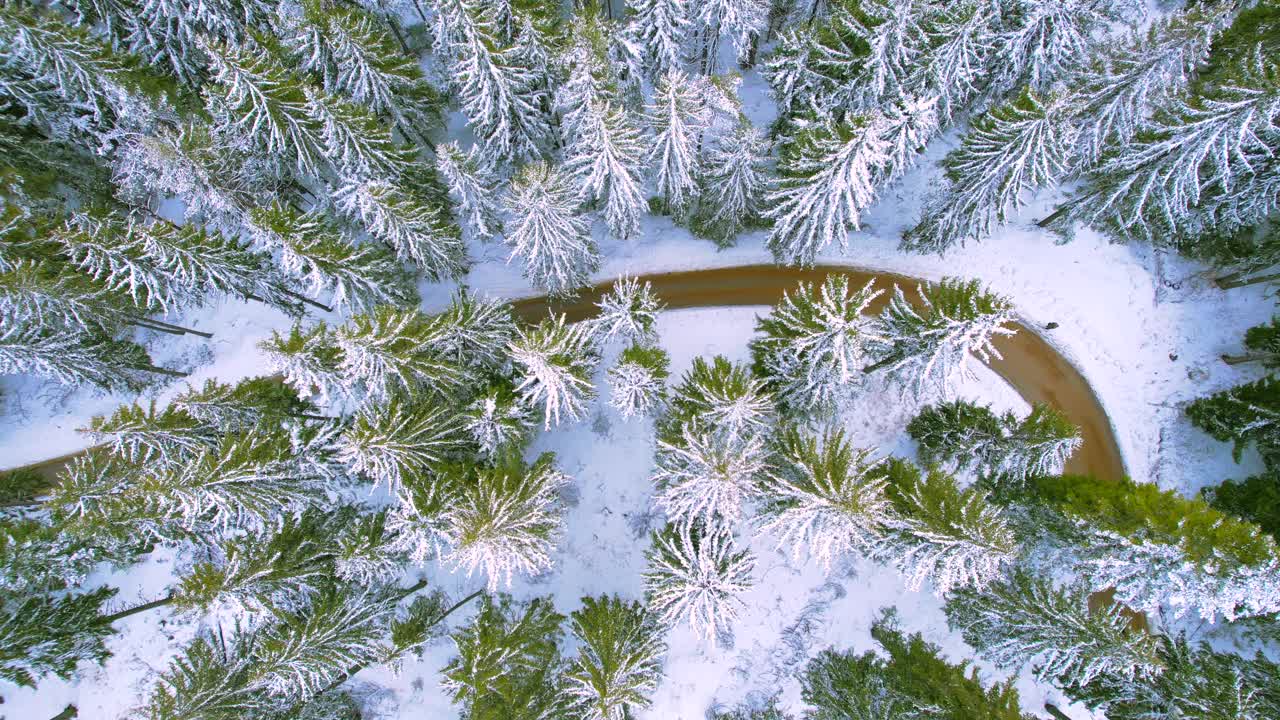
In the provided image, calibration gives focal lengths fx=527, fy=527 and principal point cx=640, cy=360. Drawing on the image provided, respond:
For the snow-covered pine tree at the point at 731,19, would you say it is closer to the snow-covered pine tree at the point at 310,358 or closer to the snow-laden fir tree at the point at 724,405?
the snow-laden fir tree at the point at 724,405

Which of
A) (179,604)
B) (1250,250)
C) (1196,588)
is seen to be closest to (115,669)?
(179,604)

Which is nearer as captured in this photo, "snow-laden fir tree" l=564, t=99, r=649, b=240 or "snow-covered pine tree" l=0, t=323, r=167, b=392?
"snow-laden fir tree" l=564, t=99, r=649, b=240

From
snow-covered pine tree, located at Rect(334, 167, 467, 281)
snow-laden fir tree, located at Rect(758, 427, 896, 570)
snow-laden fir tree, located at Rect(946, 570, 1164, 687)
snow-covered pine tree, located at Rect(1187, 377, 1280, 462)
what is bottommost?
snow-laden fir tree, located at Rect(946, 570, 1164, 687)

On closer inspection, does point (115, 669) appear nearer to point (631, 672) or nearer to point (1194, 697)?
point (631, 672)

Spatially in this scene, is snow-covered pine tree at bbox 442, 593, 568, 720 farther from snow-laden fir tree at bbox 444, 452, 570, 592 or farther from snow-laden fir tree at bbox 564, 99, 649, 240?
snow-laden fir tree at bbox 564, 99, 649, 240

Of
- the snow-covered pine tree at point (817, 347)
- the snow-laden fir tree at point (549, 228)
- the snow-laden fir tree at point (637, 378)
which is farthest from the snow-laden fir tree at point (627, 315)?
the snow-covered pine tree at point (817, 347)

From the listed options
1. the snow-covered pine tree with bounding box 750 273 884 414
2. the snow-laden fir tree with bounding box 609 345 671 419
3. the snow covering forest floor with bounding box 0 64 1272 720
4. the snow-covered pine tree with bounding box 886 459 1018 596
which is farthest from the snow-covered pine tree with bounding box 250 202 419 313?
the snow-covered pine tree with bounding box 886 459 1018 596
